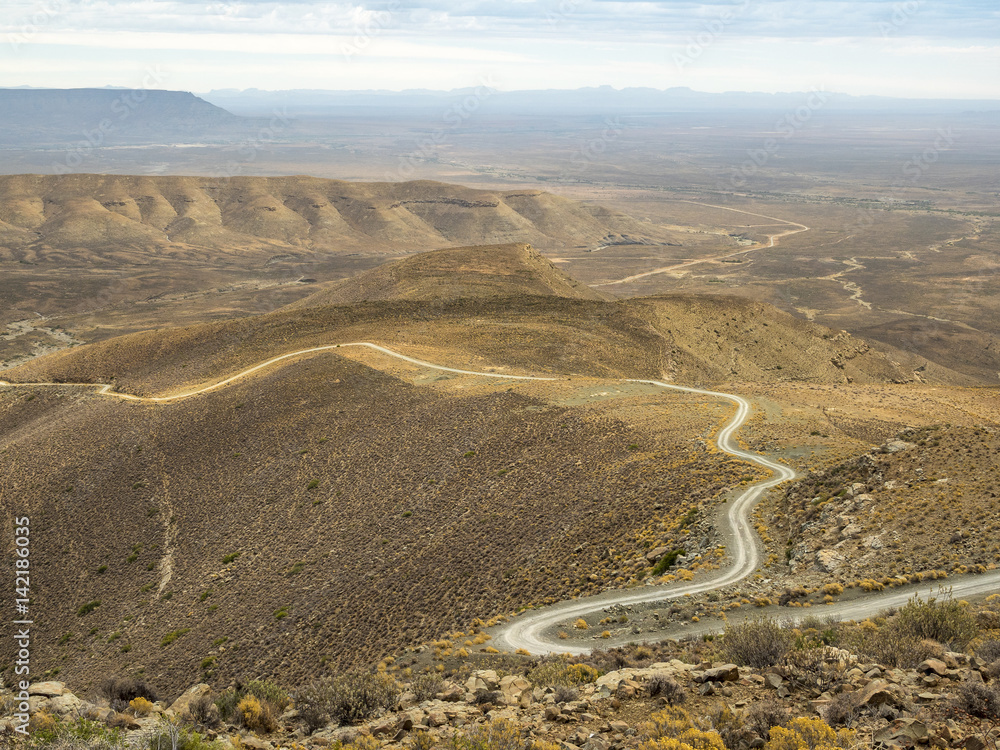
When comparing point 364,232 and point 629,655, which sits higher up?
point 364,232

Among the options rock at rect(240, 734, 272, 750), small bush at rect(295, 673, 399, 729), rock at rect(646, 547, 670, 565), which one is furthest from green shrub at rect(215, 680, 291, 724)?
rock at rect(646, 547, 670, 565)

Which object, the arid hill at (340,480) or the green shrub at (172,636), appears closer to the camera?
the arid hill at (340,480)

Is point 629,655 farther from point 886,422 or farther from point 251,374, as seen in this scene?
point 251,374

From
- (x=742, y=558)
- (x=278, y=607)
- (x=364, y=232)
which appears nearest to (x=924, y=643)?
(x=742, y=558)

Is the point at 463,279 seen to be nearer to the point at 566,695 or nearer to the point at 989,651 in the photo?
the point at 566,695

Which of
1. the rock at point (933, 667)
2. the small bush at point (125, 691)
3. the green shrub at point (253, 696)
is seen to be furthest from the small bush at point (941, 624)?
the small bush at point (125, 691)

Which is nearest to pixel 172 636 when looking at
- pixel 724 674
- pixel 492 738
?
pixel 492 738

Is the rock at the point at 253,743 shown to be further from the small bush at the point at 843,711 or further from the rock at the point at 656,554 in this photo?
the rock at the point at 656,554
